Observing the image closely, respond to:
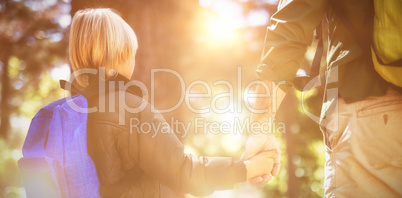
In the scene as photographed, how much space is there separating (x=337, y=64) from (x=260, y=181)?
890mm

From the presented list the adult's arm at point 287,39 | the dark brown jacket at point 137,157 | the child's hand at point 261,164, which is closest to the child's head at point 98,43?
the dark brown jacket at point 137,157

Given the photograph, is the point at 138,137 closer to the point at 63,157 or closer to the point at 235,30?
the point at 63,157

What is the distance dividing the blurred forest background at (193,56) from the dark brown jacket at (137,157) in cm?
64

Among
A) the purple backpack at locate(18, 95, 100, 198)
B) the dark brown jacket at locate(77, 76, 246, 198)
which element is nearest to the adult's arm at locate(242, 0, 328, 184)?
the dark brown jacket at locate(77, 76, 246, 198)

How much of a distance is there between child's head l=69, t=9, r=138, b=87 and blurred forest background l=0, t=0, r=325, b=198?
800 mm

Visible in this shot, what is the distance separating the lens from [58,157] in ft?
4.80

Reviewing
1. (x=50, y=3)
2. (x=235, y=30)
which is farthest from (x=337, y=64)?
(x=50, y=3)

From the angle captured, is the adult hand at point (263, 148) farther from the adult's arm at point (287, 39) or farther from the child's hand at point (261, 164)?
the adult's arm at point (287, 39)

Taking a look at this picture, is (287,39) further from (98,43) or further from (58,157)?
(58,157)

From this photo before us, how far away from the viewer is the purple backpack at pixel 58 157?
1.43 metres

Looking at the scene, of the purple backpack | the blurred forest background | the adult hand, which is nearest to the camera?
the purple backpack

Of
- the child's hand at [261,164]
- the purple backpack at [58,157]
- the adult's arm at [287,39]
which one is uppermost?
the adult's arm at [287,39]

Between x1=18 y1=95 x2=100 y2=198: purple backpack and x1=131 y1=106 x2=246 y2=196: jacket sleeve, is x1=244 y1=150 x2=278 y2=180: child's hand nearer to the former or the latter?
x1=131 y1=106 x2=246 y2=196: jacket sleeve

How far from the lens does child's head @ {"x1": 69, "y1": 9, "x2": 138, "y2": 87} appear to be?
1.77 metres
